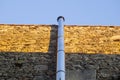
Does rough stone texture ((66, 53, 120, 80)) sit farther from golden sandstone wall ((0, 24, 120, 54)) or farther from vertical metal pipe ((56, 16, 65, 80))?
golden sandstone wall ((0, 24, 120, 54))

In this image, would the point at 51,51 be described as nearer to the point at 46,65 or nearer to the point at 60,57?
the point at 46,65

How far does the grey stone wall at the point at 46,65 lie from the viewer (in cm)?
794

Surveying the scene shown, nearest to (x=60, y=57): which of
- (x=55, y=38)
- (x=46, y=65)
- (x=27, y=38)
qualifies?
(x=46, y=65)

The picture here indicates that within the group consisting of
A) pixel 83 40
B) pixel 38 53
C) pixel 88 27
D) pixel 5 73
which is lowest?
pixel 5 73

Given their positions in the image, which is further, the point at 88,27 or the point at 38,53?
the point at 88,27

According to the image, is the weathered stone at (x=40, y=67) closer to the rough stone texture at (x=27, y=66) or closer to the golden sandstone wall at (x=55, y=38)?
the rough stone texture at (x=27, y=66)

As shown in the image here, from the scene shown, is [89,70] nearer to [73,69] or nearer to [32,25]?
[73,69]

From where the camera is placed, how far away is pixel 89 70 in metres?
8.10

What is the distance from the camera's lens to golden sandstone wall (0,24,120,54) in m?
9.32

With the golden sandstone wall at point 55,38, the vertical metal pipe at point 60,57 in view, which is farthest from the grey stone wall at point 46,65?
the golden sandstone wall at point 55,38

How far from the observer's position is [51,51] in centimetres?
905

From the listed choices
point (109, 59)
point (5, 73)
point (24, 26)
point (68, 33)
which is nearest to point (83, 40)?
point (68, 33)

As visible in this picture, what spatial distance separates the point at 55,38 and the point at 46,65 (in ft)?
5.31

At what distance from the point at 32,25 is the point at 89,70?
3336 mm
